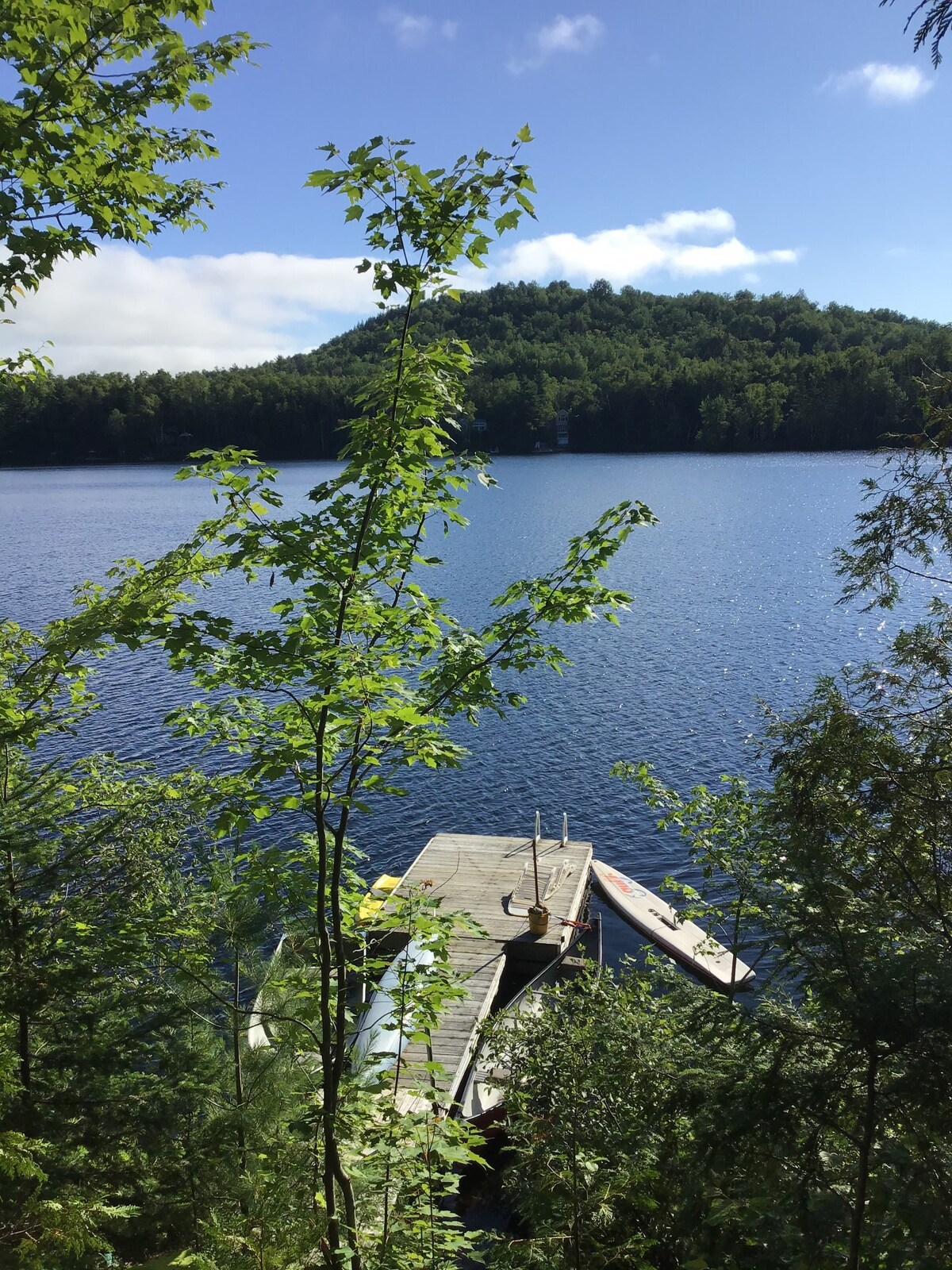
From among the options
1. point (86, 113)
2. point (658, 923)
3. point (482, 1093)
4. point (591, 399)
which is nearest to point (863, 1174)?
point (86, 113)

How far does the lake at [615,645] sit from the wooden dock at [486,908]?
1472mm

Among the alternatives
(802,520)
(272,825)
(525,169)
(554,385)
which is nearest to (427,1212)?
(525,169)

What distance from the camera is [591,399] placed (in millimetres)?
121062

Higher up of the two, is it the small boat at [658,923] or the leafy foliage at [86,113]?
the leafy foliage at [86,113]

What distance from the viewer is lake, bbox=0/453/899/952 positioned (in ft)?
71.1

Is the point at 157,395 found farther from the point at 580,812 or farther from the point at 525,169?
the point at 525,169

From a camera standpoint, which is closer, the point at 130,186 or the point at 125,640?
the point at 125,640

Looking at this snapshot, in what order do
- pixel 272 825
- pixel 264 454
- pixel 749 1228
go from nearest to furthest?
pixel 749 1228 → pixel 272 825 → pixel 264 454

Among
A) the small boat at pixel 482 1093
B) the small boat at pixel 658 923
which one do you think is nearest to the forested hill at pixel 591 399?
the small boat at pixel 658 923

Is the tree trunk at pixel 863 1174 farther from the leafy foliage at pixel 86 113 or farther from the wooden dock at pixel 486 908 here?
the wooden dock at pixel 486 908

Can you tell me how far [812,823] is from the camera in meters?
4.60

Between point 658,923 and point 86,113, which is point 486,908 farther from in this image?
point 86,113

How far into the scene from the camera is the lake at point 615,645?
2166 cm

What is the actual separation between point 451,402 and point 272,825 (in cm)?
1812
